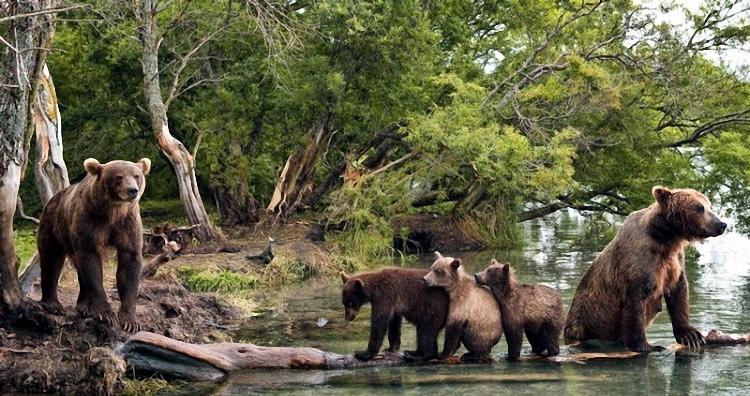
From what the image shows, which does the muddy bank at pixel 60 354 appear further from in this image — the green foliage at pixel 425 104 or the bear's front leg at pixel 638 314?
the green foliage at pixel 425 104

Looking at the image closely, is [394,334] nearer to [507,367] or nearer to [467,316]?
[467,316]

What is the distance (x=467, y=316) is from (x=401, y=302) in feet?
2.37

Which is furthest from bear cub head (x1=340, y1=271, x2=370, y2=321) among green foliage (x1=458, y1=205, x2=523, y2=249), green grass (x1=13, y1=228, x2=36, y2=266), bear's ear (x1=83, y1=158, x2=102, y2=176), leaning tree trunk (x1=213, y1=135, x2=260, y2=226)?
green foliage (x1=458, y1=205, x2=523, y2=249)

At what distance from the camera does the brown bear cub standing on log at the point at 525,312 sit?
10414mm

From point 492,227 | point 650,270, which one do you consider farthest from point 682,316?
point 492,227

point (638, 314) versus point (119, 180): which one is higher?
point (119, 180)

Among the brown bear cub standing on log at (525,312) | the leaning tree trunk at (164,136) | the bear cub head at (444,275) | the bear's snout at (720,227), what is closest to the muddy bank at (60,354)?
the bear cub head at (444,275)

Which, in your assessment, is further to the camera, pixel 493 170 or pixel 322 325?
pixel 493 170

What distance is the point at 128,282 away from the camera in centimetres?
1009

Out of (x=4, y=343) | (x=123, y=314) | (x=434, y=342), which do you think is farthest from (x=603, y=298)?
(x=4, y=343)

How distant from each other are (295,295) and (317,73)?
7601 mm

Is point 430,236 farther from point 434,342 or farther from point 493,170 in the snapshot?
point 434,342

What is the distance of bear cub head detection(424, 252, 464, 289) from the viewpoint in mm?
10344

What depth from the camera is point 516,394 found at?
8906mm
